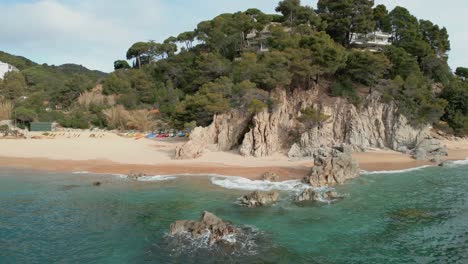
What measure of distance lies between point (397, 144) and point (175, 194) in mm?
23572

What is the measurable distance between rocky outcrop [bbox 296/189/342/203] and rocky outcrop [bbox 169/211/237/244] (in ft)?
19.7

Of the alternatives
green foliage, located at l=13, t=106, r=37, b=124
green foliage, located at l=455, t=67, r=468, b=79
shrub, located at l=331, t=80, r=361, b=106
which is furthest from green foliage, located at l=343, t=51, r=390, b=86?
green foliage, located at l=13, t=106, r=37, b=124

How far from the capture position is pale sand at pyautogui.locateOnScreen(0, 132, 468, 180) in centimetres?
2736

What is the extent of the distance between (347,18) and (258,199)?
126ft

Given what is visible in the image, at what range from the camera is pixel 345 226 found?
15.6 meters

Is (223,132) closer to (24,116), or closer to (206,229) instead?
(206,229)

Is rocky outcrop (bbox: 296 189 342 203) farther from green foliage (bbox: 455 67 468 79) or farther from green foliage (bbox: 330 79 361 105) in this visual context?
green foliage (bbox: 455 67 468 79)

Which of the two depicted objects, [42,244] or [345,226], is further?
[345,226]

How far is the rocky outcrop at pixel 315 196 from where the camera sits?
19312mm

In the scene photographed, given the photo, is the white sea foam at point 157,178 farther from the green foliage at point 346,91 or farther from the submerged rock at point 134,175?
the green foliage at point 346,91

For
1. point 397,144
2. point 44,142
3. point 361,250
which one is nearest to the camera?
point 361,250

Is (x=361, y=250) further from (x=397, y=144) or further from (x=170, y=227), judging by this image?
(x=397, y=144)

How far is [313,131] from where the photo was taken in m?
32.1

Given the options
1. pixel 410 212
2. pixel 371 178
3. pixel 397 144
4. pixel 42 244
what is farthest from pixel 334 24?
pixel 42 244
